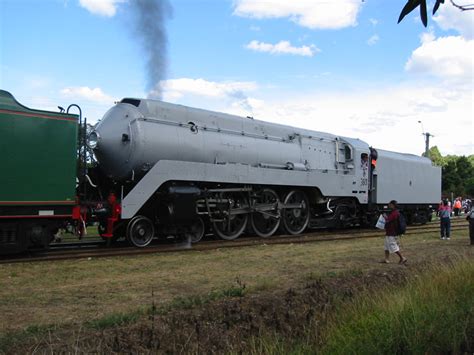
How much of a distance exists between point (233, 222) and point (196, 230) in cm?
148

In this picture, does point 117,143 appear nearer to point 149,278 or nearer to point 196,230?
point 196,230

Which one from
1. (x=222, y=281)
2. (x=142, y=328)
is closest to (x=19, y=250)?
(x=222, y=281)

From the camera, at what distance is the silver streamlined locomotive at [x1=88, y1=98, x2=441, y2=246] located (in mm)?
12227

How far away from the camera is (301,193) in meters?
17.0

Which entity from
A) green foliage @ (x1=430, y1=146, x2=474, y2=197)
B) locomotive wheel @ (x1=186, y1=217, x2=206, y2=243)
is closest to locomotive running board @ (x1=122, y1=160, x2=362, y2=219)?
locomotive wheel @ (x1=186, y1=217, x2=206, y2=243)

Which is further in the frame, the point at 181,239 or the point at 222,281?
the point at 181,239

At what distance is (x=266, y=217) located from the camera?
15562 mm

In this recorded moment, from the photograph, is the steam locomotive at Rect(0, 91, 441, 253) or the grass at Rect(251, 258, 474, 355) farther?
the steam locomotive at Rect(0, 91, 441, 253)

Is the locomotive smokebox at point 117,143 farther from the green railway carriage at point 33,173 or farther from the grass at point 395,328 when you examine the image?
the grass at point 395,328

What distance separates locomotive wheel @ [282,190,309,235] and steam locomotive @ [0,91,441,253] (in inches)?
1.8

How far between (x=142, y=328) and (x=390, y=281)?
4740mm

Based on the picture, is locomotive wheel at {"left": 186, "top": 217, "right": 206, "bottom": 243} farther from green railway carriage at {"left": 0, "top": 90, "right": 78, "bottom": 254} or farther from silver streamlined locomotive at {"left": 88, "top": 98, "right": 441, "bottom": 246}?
green railway carriage at {"left": 0, "top": 90, "right": 78, "bottom": 254}

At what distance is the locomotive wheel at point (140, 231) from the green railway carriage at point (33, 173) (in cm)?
191

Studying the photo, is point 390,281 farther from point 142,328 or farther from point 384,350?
point 142,328
